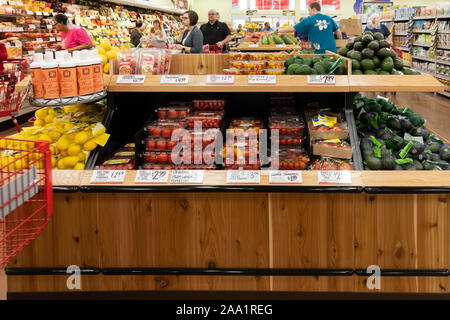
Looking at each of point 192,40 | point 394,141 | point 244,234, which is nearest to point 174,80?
point 244,234

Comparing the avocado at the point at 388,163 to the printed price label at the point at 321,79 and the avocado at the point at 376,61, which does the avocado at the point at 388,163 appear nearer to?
the printed price label at the point at 321,79

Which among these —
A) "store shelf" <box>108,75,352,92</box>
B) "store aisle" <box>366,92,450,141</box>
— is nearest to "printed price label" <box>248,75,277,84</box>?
"store shelf" <box>108,75,352,92</box>

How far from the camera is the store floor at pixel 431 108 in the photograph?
22.5ft

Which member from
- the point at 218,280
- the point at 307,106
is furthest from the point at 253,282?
the point at 307,106

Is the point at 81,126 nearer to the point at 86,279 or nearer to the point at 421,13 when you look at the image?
the point at 86,279

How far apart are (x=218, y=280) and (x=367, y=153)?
1059 mm

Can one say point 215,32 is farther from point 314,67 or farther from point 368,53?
point 314,67

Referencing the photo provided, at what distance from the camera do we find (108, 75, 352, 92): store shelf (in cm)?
231

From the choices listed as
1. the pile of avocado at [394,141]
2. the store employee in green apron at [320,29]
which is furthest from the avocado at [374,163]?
the store employee in green apron at [320,29]

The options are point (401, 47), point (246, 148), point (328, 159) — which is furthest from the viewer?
point (401, 47)

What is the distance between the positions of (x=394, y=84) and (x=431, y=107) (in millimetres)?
7156

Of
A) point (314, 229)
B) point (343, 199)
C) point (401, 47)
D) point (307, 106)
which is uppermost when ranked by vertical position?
point (401, 47)

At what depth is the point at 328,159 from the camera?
2361mm

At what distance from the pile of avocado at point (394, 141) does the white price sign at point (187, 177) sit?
36.3 inches
